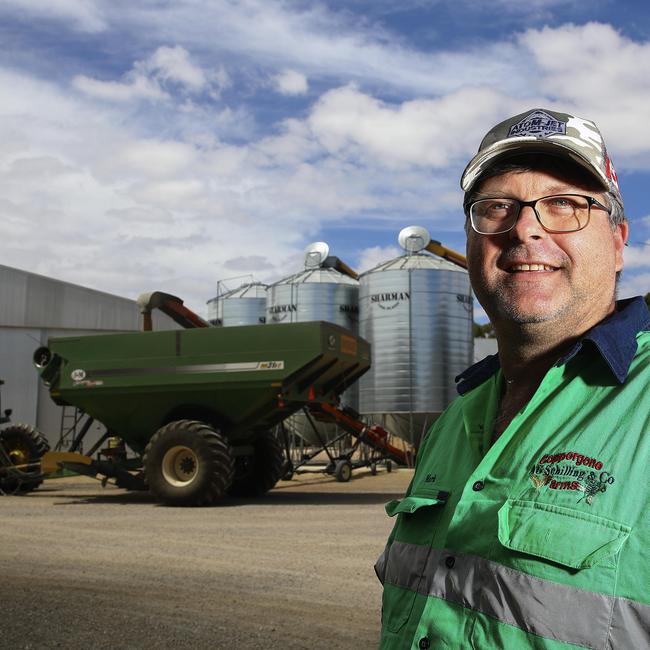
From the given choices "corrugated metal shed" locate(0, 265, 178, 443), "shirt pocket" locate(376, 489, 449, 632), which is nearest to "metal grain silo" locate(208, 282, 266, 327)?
"corrugated metal shed" locate(0, 265, 178, 443)

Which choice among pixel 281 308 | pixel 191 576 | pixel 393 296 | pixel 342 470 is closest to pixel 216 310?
pixel 281 308

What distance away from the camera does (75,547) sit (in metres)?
8.82

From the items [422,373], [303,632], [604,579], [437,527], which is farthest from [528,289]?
[422,373]

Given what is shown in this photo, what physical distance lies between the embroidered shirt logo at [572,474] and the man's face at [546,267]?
0.38 metres

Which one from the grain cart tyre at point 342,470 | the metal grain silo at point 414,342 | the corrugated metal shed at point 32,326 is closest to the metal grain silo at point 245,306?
the corrugated metal shed at point 32,326

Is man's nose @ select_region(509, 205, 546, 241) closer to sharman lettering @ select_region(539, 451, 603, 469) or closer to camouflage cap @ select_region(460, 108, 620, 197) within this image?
camouflage cap @ select_region(460, 108, 620, 197)

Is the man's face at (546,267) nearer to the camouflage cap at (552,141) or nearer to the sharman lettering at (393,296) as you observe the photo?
the camouflage cap at (552,141)

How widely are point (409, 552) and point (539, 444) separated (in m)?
0.47

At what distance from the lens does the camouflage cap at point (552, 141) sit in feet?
5.98

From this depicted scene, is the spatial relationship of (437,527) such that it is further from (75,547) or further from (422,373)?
(422,373)

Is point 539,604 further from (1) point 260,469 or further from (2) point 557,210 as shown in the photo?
(1) point 260,469

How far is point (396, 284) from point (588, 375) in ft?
66.5

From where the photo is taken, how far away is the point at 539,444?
162 cm

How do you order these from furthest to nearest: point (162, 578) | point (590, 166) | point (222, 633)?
point (162, 578) → point (222, 633) → point (590, 166)
